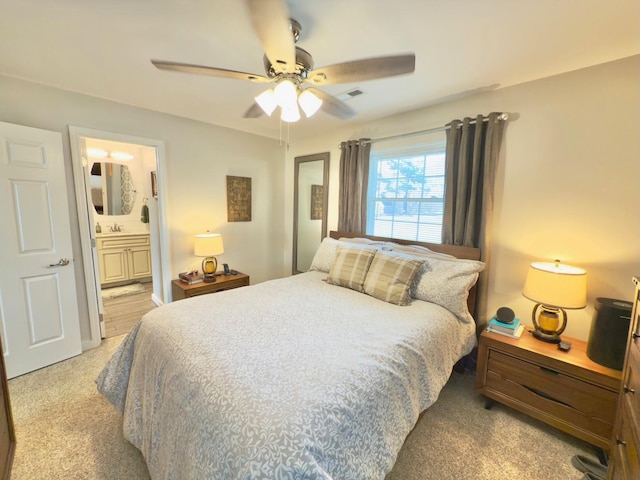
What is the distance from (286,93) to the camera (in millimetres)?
1399

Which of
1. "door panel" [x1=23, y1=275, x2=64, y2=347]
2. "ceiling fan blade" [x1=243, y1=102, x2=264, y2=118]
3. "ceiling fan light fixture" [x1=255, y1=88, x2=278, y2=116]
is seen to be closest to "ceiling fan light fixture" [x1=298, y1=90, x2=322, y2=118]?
"ceiling fan light fixture" [x1=255, y1=88, x2=278, y2=116]

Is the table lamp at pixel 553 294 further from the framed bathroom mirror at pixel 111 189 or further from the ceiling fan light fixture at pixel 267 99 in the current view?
the framed bathroom mirror at pixel 111 189

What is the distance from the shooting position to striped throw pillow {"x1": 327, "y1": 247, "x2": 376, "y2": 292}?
7.62 ft

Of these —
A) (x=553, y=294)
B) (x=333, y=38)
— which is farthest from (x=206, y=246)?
(x=553, y=294)

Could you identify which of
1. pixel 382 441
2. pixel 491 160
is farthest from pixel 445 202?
pixel 382 441

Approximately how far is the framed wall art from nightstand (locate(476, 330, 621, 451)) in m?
3.06

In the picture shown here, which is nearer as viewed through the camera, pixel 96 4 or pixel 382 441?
pixel 382 441

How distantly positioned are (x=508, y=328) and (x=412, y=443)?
1060mm

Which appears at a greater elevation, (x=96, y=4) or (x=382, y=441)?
(x=96, y=4)

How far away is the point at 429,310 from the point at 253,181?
2858 mm

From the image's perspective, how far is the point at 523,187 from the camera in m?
→ 2.09

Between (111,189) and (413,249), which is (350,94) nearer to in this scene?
(413,249)

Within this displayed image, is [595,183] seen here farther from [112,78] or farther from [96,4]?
[112,78]

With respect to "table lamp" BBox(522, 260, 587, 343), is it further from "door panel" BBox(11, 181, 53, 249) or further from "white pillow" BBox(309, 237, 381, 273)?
"door panel" BBox(11, 181, 53, 249)
